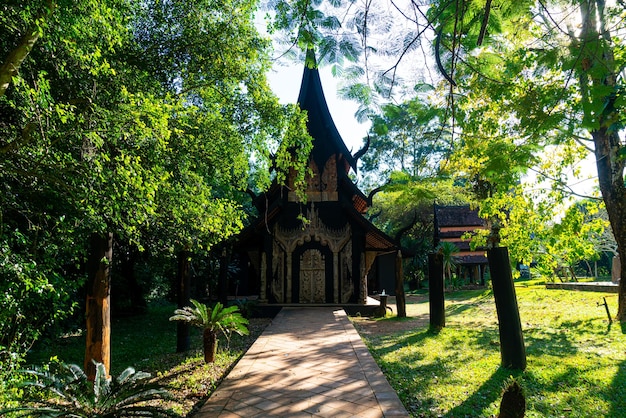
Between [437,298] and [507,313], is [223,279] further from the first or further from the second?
[507,313]

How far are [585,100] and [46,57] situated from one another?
545 centimetres

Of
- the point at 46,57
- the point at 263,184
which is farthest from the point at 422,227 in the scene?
the point at 46,57

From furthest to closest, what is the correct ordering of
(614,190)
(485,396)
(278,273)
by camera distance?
(278,273) → (614,190) → (485,396)

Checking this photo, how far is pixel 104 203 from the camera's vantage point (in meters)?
4.26

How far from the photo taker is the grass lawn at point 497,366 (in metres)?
4.71

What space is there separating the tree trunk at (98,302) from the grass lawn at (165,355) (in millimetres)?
1141

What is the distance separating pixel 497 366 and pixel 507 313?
3.12 feet

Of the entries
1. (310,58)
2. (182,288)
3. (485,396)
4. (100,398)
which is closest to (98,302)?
(100,398)

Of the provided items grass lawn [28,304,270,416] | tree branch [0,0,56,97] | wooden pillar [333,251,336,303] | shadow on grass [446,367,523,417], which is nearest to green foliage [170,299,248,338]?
grass lawn [28,304,270,416]

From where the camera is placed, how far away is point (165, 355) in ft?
29.1

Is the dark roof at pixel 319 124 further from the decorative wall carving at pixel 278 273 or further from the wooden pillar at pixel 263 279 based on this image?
the wooden pillar at pixel 263 279

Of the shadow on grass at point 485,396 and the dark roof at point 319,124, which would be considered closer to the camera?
the shadow on grass at point 485,396

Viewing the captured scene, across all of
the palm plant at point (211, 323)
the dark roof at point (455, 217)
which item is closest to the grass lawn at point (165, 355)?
the palm plant at point (211, 323)

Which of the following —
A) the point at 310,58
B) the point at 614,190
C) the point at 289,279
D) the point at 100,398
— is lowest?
the point at 100,398
